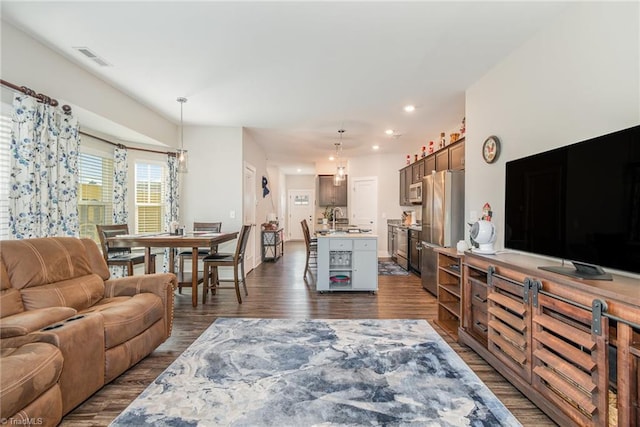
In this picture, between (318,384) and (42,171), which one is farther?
(42,171)

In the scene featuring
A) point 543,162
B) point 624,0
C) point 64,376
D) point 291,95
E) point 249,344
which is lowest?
point 249,344

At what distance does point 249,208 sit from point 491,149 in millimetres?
4496

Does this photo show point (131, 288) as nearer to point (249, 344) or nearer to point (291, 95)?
point (249, 344)

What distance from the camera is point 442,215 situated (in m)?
4.15

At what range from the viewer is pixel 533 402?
1.83m

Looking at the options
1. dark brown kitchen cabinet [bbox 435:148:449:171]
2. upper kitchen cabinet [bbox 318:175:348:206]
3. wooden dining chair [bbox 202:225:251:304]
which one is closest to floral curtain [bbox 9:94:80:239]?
wooden dining chair [bbox 202:225:251:304]

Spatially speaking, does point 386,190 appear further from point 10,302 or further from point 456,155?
point 10,302

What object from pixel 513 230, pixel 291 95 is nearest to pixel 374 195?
pixel 291 95

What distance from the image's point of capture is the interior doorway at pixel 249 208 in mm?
5715

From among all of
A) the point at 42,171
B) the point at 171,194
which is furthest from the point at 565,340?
the point at 171,194

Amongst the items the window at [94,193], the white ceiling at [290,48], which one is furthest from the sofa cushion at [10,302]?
the window at [94,193]

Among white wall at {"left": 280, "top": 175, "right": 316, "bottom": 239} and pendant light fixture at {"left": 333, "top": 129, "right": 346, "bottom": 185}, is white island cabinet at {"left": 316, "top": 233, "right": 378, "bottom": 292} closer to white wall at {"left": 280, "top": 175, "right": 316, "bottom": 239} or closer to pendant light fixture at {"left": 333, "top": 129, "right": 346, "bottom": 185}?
pendant light fixture at {"left": 333, "top": 129, "right": 346, "bottom": 185}

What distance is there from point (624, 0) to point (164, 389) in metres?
3.88

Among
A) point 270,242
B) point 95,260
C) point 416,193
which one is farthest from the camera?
point 270,242
